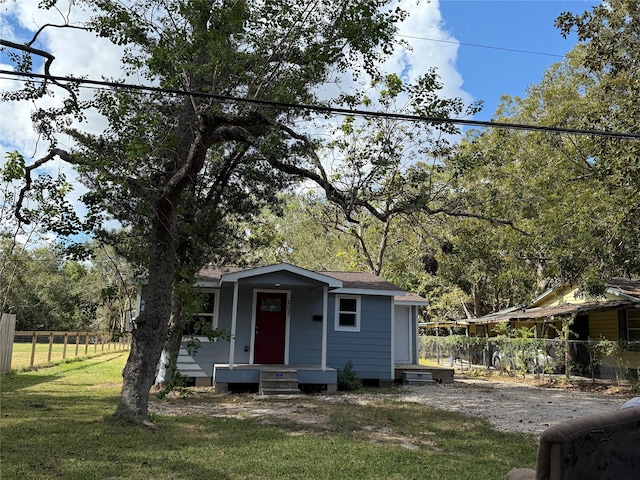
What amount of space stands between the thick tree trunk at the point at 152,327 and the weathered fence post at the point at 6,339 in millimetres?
7171

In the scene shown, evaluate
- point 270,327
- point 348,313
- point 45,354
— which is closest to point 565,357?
point 348,313

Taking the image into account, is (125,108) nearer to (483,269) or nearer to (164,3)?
(164,3)

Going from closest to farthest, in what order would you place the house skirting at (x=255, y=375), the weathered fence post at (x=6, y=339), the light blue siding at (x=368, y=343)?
the house skirting at (x=255, y=375) → the weathered fence post at (x=6, y=339) → the light blue siding at (x=368, y=343)

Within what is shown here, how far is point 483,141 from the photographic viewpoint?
2372 centimetres

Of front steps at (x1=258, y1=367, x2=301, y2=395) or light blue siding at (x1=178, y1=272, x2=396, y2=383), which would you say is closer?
A: front steps at (x1=258, y1=367, x2=301, y2=395)

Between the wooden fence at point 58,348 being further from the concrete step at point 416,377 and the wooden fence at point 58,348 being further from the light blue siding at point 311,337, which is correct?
the concrete step at point 416,377

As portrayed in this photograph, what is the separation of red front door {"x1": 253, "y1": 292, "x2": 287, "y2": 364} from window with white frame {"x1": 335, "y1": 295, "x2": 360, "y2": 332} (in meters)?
1.55

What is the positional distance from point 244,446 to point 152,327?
2.49 m

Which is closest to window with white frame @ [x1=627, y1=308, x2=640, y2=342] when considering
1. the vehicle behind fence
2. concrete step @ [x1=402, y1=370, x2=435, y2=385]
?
the vehicle behind fence

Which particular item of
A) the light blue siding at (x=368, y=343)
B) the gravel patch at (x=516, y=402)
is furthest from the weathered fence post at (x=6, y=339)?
the gravel patch at (x=516, y=402)

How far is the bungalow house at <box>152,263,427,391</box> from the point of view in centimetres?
1247

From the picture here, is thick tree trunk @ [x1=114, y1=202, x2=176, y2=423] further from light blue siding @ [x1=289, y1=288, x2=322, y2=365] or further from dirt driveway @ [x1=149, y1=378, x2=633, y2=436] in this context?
light blue siding @ [x1=289, y1=288, x2=322, y2=365]

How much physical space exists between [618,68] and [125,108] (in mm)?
11498

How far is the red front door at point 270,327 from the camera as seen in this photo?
13291 millimetres
